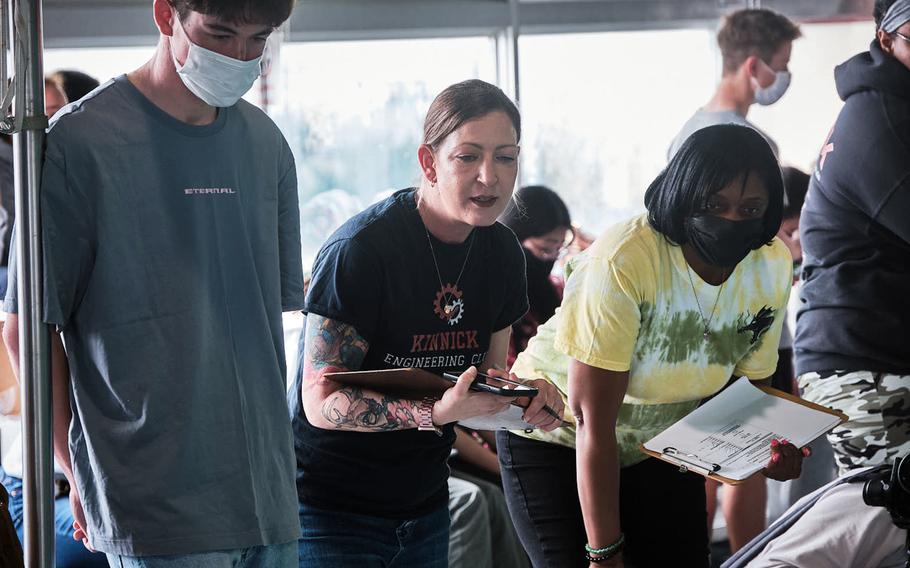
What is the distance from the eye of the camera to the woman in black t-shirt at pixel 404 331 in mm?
1722

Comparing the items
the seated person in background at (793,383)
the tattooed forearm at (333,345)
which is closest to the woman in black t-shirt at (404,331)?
the tattooed forearm at (333,345)

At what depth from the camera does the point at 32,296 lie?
1317 mm

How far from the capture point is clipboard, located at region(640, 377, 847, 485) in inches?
76.3

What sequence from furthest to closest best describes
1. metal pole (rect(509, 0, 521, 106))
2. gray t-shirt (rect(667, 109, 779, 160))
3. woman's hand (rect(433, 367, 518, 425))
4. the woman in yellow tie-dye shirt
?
metal pole (rect(509, 0, 521, 106)), gray t-shirt (rect(667, 109, 779, 160)), the woman in yellow tie-dye shirt, woman's hand (rect(433, 367, 518, 425))

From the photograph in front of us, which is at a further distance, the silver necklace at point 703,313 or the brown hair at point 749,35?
the brown hair at point 749,35

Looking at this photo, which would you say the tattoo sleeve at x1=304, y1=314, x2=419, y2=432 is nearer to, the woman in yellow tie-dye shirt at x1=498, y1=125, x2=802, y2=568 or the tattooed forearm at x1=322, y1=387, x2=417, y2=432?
the tattooed forearm at x1=322, y1=387, x2=417, y2=432

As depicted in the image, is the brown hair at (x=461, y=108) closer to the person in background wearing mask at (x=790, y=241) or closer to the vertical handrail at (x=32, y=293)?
the vertical handrail at (x=32, y=293)

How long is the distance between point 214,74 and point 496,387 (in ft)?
2.02

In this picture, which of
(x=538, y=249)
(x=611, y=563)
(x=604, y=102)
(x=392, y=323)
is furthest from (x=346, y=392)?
(x=604, y=102)

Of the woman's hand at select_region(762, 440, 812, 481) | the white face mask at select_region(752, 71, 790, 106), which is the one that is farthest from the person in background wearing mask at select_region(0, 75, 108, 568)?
the white face mask at select_region(752, 71, 790, 106)

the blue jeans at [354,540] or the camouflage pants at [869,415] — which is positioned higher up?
the camouflage pants at [869,415]

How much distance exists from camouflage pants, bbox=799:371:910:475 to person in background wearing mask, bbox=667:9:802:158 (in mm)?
1597

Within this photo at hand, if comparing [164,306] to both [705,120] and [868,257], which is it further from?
[705,120]

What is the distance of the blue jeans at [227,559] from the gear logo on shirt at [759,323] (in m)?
1.00
